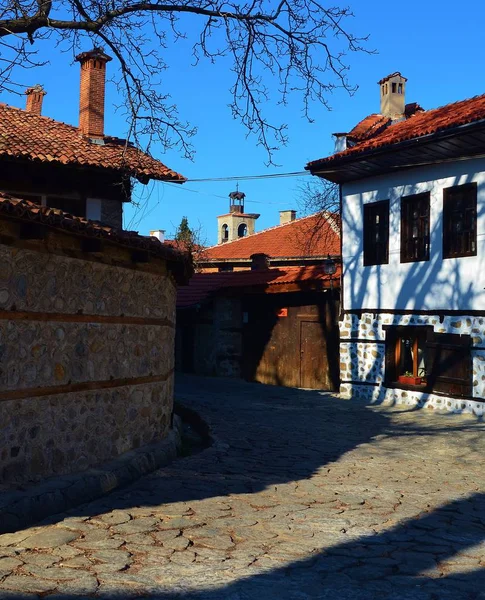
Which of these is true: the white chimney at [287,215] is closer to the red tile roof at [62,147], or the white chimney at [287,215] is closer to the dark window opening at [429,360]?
the red tile roof at [62,147]


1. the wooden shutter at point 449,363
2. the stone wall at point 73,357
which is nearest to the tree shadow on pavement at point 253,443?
the stone wall at point 73,357

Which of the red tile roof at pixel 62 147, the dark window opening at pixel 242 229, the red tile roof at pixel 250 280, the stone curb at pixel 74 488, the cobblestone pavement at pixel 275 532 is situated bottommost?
the cobblestone pavement at pixel 275 532

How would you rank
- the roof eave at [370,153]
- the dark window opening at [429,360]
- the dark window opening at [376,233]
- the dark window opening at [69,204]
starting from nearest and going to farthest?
the roof eave at [370,153] → the dark window opening at [429,360] → the dark window opening at [69,204] → the dark window opening at [376,233]

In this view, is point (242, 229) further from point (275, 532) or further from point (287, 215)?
point (275, 532)

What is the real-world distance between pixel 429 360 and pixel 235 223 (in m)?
50.6

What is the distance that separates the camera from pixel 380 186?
663 inches

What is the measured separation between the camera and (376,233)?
17062 millimetres

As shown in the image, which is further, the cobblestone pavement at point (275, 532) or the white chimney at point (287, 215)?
the white chimney at point (287, 215)

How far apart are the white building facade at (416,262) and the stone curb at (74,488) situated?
7.85m

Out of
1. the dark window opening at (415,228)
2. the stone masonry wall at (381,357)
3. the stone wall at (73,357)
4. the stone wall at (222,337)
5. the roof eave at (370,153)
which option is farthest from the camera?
the stone wall at (222,337)

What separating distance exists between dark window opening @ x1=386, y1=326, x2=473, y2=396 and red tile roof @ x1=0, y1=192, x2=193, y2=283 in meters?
7.62

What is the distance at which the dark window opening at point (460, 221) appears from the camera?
14656 millimetres

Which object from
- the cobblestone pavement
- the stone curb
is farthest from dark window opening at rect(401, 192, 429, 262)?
the stone curb

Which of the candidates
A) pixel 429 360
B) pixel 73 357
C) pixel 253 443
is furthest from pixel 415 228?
pixel 73 357
